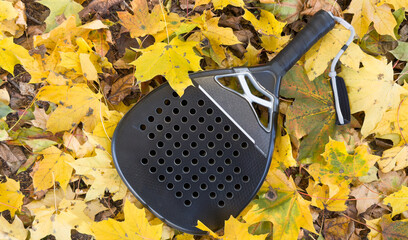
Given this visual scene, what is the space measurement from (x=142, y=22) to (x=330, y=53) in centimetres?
58

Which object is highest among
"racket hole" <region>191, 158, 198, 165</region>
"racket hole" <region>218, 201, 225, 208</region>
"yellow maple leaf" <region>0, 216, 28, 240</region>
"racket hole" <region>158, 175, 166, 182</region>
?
"racket hole" <region>191, 158, 198, 165</region>

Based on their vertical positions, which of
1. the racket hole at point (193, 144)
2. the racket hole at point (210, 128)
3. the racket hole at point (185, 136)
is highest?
the racket hole at point (210, 128)

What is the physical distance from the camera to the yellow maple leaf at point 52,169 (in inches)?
40.9

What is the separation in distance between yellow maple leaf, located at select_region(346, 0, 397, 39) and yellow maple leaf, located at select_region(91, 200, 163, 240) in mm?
859

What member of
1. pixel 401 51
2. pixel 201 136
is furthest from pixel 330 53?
pixel 201 136

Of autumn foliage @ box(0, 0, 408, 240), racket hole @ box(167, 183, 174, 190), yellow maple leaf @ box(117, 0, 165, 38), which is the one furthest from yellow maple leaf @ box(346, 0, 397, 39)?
racket hole @ box(167, 183, 174, 190)

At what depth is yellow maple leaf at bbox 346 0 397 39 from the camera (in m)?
1.06

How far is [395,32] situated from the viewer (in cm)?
113

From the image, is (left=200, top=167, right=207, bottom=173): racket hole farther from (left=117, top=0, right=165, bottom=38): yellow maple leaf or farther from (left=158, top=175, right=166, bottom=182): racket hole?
(left=117, top=0, right=165, bottom=38): yellow maple leaf

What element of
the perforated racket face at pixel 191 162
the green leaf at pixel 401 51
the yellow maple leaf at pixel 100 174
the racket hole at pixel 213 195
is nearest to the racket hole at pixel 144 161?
the perforated racket face at pixel 191 162

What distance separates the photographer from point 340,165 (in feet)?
3.49

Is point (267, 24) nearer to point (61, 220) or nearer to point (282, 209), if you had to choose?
point (282, 209)

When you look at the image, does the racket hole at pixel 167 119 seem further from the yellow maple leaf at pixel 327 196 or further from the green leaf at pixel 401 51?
the green leaf at pixel 401 51

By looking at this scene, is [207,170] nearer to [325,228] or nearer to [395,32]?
[325,228]
